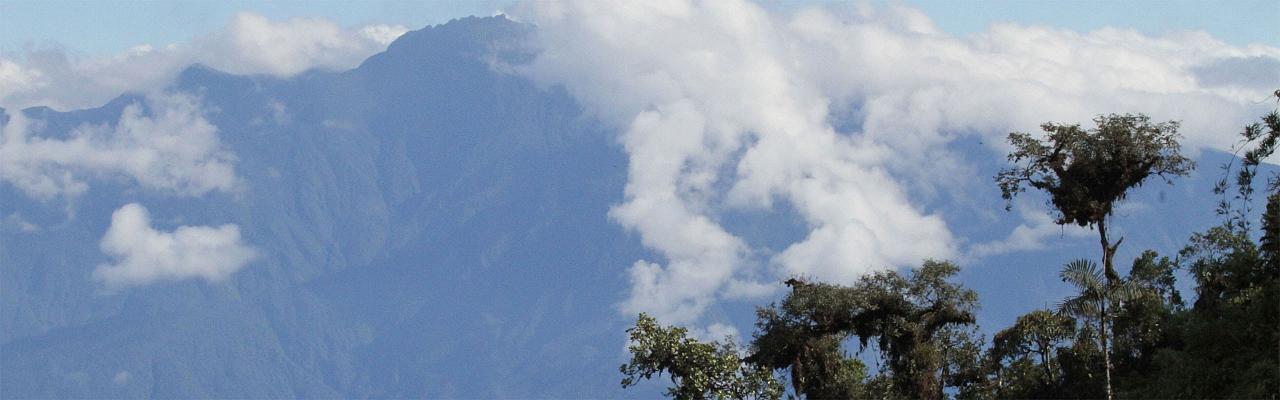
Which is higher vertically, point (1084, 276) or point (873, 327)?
point (873, 327)

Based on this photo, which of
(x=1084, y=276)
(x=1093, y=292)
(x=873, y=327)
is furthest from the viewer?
(x=873, y=327)

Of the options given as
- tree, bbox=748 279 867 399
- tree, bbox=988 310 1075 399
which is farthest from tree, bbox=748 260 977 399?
tree, bbox=988 310 1075 399

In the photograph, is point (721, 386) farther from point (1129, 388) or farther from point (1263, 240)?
point (1263, 240)

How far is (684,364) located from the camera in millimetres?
53281

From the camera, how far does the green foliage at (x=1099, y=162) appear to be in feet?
170

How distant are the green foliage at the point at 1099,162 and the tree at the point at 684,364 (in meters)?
11.5

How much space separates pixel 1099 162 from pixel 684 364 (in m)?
15.7

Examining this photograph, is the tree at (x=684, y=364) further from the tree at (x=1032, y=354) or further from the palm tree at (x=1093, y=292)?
the palm tree at (x=1093, y=292)

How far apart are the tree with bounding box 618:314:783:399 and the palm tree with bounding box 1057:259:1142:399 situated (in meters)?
11.5

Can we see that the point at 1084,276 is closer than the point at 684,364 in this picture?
Yes

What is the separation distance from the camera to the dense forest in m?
42.3

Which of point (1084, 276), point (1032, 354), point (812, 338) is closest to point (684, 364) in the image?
point (812, 338)

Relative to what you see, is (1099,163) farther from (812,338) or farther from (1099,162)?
(812,338)

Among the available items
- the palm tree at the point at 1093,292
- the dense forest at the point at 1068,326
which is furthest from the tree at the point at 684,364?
the palm tree at the point at 1093,292
